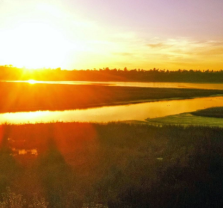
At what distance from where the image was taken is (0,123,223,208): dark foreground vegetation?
7.83m

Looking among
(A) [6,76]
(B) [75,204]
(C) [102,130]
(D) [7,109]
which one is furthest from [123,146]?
(A) [6,76]

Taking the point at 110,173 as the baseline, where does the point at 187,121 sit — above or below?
below

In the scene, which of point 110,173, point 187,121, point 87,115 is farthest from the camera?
point 87,115

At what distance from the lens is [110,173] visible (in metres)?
10.6

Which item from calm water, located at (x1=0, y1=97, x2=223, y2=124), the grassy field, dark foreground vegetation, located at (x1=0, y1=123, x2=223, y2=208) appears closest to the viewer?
dark foreground vegetation, located at (x1=0, y1=123, x2=223, y2=208)

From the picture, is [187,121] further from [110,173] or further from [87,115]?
[110,173]

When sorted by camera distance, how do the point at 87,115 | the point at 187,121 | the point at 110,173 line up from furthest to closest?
the point at 87,115 < the point at 187,121 < the point at 110,173

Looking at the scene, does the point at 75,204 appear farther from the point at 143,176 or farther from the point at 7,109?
the point at 7,109

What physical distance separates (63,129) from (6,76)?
160m

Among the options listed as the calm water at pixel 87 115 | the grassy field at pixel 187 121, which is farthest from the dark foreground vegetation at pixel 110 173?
the calm water at pixel 87 115

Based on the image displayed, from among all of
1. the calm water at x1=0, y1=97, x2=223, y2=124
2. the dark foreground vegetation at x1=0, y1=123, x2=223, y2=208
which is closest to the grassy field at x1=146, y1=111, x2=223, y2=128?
the calm water at x1=0, y1=97, x2=223, y2=124

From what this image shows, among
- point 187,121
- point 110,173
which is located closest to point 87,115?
point 187,121

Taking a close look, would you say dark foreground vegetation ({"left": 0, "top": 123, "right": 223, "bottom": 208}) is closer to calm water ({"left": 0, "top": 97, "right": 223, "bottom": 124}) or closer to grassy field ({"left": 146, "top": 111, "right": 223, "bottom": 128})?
grassy field ({"left": 146, "top": 111, "right": 223, "bottom": 128})

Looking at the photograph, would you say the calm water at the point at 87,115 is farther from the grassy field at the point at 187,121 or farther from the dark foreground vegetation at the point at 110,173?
the dark foreground vegetation at the point at 110,173
